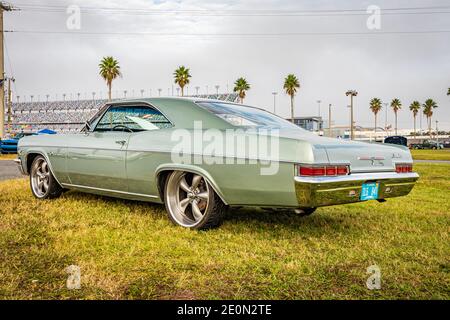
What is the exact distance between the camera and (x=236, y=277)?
9.41 feet

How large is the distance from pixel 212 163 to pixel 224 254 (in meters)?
0.86

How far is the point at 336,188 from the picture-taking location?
3.48m

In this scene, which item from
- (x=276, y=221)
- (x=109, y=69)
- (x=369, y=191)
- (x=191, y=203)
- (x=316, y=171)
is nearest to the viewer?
(x=316, y=171)

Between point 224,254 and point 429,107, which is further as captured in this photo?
point 429,107

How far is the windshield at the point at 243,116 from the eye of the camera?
4.10 metres

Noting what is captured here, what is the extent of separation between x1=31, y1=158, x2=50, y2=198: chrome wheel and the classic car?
57 cm

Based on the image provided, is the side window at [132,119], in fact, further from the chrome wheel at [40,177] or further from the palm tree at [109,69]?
the palm tree at [109,69]

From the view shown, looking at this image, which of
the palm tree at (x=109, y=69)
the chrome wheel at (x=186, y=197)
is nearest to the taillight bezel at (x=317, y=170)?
the chrome wheel at (x=186, y=197)

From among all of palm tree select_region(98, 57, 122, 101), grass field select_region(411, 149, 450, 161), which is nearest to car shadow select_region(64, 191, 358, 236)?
grass field select_region(411, 149, 450, 161)

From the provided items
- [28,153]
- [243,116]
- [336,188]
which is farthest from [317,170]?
[28,153]

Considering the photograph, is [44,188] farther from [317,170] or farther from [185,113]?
[317,170]
